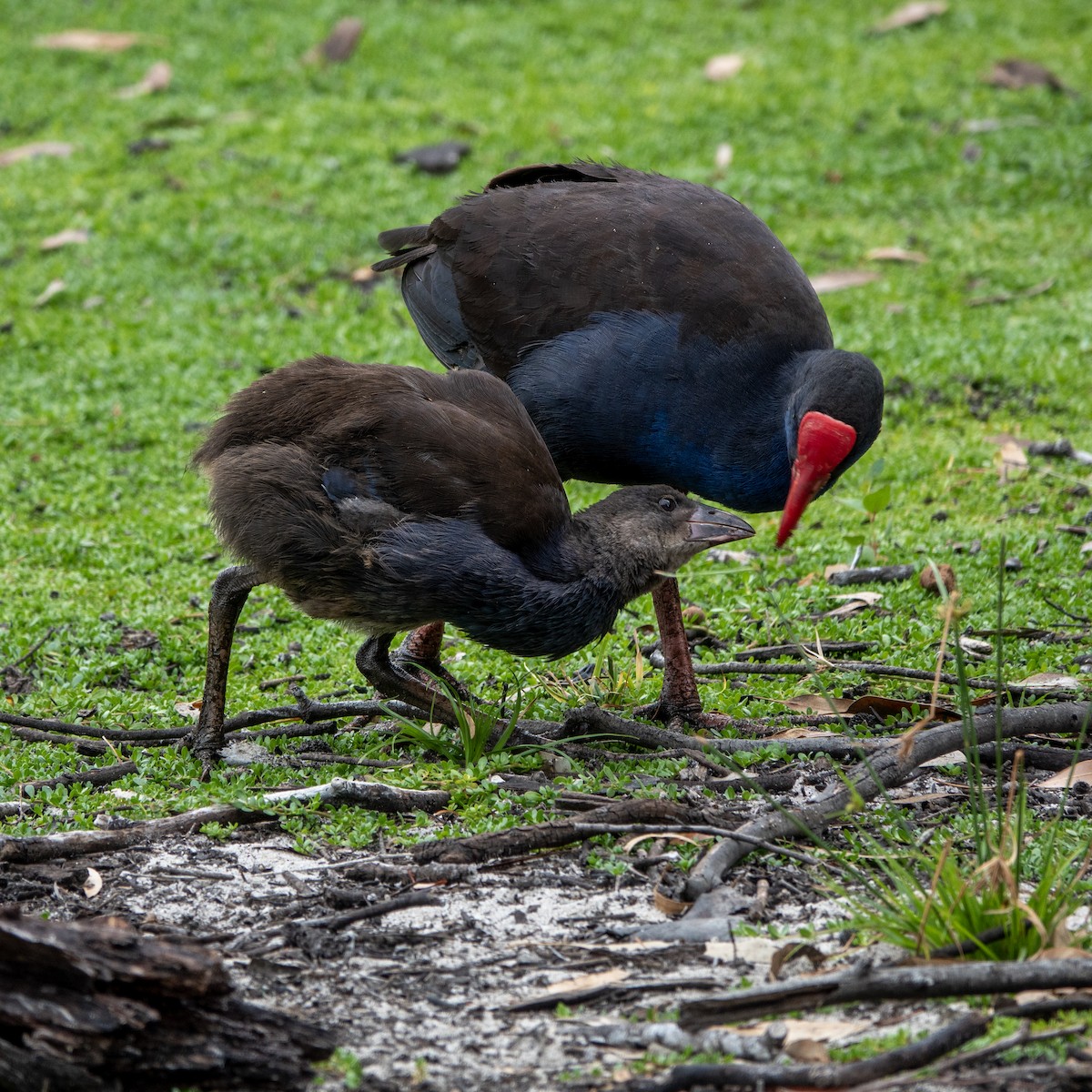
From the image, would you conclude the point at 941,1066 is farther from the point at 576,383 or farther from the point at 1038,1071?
the point at 576,383

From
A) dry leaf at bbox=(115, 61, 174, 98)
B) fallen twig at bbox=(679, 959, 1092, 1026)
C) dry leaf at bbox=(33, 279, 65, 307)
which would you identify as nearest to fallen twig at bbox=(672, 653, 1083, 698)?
fallen twig at bbox=(679, 959, 1092, 1026)

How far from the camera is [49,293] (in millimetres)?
9258

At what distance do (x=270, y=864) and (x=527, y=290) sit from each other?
2443 mm

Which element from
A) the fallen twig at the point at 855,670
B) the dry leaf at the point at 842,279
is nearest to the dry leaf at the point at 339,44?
the dry leaf at the point at 842,279

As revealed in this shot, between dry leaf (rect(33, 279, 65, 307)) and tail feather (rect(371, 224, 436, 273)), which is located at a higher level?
tail feather (rect(371, 224, 436, 273))

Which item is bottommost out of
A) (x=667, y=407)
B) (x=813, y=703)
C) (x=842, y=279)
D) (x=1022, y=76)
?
(x=842, y=279)

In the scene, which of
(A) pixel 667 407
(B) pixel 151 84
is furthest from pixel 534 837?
(B) pixel 151 84

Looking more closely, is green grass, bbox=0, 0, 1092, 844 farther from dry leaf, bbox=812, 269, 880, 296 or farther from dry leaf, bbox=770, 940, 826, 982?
dry leaf, bbox=770, 940, 826, 982

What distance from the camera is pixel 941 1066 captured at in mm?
2641

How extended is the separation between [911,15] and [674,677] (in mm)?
9103

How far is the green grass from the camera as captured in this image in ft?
19.3

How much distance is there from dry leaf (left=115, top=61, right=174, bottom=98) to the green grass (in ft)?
0.36

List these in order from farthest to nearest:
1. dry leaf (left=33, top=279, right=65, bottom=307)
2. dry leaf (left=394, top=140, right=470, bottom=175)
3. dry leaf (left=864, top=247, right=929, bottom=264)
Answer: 1. dry leaf (left=394, top=140, right=470, bottom=175)
2. dry leaf (left=864, top=247, right=929, bottom=264)
3. dry leaf (left=33, top=279, right=65, bottom=307)

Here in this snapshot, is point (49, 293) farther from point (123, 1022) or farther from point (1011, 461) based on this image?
point (123, 1022)
